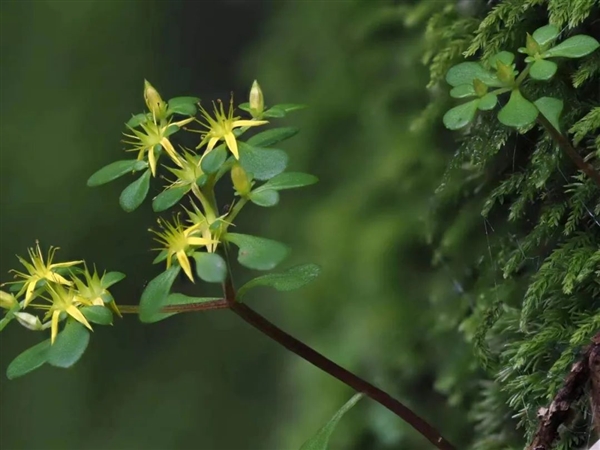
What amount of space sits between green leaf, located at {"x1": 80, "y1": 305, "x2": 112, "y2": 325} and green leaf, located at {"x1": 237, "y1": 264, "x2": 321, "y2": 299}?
7 cm

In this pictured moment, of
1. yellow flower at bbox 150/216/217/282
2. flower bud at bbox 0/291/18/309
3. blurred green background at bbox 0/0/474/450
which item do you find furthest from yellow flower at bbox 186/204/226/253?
blurred green background at bbox 0/0/474/450

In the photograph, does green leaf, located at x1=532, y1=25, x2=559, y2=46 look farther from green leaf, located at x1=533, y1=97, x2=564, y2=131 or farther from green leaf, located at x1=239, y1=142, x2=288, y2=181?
green leaf, located at x1=239, y1=142, x2=288, y2=181

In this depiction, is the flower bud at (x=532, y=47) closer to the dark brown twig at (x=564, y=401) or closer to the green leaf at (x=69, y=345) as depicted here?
the dark brown twig at (x=564, y=401)

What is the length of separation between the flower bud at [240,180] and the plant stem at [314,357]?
0.15 feet

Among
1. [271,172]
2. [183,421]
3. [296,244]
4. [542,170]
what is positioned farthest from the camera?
[183,421]

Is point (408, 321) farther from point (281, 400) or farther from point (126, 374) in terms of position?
point (126, 374)

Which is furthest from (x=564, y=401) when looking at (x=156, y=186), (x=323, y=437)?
(x=156, y=186)

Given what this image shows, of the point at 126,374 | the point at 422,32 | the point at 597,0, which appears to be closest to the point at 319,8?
the point at 422,32

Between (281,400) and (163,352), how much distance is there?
0.22 meters

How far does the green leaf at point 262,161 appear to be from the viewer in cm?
33

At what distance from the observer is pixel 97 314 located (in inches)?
Answer: 12.8

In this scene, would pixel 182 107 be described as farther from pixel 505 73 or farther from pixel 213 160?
pixel 505 73

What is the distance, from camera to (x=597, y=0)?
1.36ft

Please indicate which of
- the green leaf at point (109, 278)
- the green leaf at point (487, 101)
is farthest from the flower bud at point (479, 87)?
the green leaf at point (109, 278)
